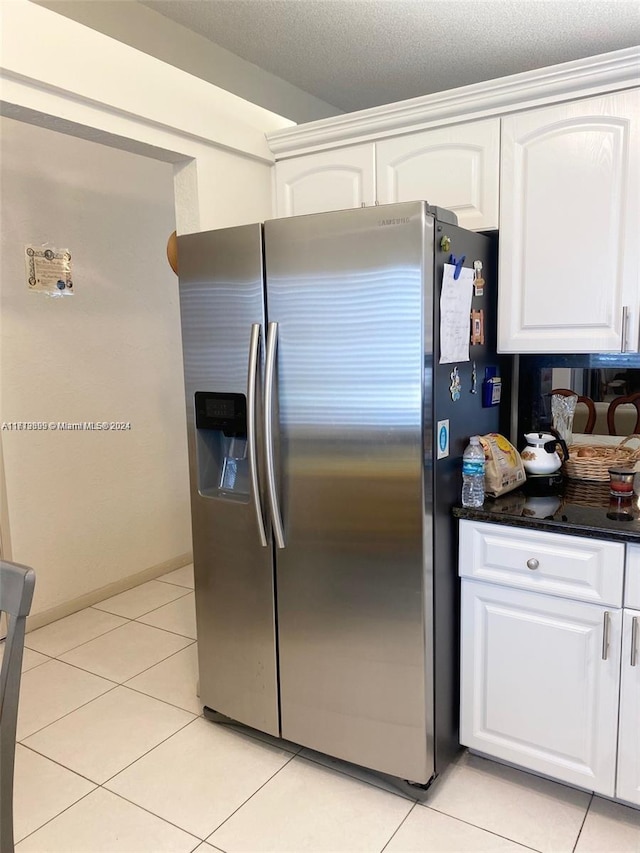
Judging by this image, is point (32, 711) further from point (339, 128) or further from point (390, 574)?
point (339, 128)

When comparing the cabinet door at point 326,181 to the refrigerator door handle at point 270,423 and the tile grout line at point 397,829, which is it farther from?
the tile grout line at point 397,829

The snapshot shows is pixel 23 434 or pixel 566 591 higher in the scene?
pixel 23 434

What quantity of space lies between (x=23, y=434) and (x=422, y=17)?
8.41 ft

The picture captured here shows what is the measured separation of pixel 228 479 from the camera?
2279 millimetres

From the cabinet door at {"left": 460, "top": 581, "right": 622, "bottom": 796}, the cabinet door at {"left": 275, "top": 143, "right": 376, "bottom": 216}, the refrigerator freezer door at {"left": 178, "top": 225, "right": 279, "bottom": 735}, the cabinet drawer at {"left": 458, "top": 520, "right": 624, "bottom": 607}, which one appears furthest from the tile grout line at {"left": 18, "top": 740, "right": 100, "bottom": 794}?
the cabinet door at {"left": 275, "top": 143, "right": 376, "bottom": 216}

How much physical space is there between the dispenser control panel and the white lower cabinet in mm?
796

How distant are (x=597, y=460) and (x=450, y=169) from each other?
1.14 m

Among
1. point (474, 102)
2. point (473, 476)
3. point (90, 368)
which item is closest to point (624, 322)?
point (473, 476)

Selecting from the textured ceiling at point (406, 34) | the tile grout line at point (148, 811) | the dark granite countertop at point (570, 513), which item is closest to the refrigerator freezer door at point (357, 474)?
the dark granite countertop at point (570, 513)

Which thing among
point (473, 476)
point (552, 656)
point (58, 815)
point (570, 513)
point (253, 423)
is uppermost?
point (253, 423)

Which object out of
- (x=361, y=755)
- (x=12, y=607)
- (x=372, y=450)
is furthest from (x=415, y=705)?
(x=12, y=607)

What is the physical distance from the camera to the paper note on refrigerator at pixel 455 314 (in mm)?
1866

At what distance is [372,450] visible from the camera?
188 cm

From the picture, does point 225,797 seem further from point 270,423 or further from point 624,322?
point 624,322
